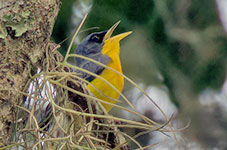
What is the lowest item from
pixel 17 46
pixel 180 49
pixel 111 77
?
pixel 17 46

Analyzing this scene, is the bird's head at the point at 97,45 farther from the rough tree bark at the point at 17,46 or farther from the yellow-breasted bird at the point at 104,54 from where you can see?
the rough tree bark at the point at 17,46

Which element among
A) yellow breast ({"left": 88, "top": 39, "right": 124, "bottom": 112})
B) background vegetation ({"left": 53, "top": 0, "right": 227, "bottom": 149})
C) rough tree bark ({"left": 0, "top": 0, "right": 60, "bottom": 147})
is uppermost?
background vegetation ({"left": 53, "top": 0, "right": 227, "bottom": 149})

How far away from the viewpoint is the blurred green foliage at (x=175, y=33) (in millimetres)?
1649

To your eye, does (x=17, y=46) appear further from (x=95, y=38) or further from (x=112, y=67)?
(x=95, y=38)

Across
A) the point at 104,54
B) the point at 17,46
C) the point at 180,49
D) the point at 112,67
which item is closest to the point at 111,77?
the point at 112,67

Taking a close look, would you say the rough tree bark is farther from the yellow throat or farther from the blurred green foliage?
the blurred green foliage

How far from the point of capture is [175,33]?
1.68 m

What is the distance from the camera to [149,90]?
5.67ft

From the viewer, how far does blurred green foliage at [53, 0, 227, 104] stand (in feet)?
5.41

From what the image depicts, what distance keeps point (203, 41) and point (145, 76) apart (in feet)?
1.02

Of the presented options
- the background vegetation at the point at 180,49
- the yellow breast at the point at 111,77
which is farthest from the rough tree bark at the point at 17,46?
the background vegetation at the point at 180,49

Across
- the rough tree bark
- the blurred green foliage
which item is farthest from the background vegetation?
the rough tree bark

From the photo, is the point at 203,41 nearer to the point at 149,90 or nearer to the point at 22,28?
the point at 149,90

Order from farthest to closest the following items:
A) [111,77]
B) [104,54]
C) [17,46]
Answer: [104,54], [111,77], [17,46]
